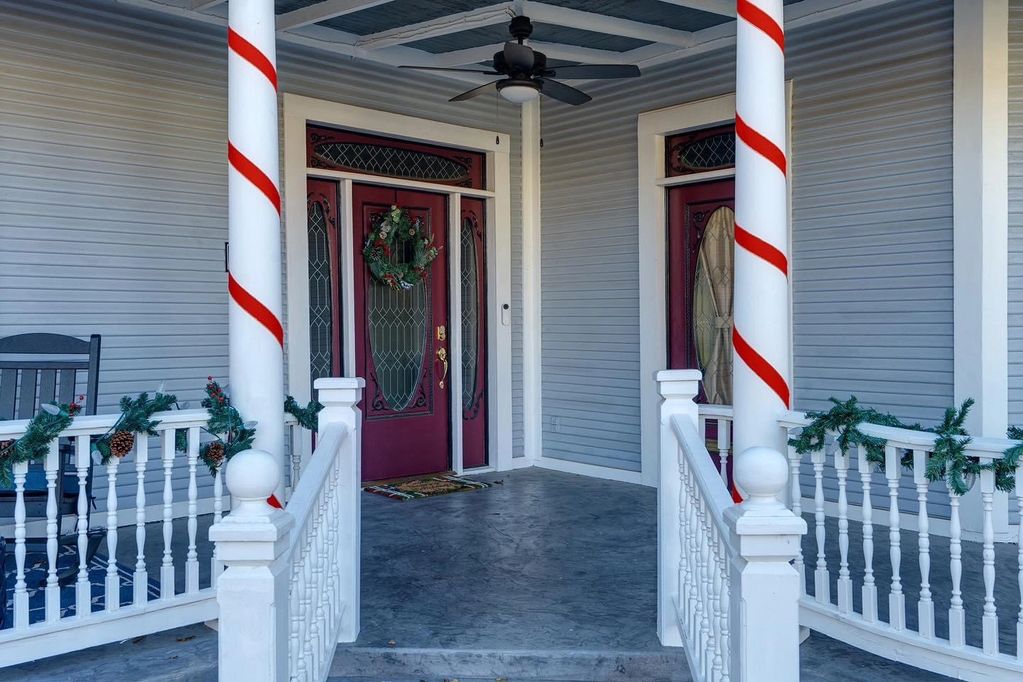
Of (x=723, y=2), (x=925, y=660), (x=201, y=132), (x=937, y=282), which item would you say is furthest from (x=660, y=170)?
(x=925, y=660)

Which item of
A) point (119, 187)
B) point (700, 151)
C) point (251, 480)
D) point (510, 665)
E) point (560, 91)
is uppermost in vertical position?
point (560, 91)

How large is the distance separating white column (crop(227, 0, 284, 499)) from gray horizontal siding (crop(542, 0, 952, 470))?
3.26 m

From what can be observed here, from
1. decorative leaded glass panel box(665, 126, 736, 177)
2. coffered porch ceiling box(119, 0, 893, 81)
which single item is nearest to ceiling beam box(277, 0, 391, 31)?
coffered porch ceiling box(119, 0, 893, 81)

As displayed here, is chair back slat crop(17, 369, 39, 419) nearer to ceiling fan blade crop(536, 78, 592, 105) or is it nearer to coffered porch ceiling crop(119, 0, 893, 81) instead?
coffered porch ceiling crop(119, 0, 893, 81)

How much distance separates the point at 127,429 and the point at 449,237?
3.60 m

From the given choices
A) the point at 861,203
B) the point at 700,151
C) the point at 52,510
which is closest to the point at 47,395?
the point at 52,510

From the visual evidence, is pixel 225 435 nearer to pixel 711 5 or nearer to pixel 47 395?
pixel 47 395

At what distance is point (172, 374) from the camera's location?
5070 mm

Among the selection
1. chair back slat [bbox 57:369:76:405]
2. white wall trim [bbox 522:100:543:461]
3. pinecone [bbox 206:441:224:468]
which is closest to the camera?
pinecone [bbox 206:441:224:468]

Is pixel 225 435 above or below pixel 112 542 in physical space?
above

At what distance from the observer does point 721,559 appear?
2.28 metres

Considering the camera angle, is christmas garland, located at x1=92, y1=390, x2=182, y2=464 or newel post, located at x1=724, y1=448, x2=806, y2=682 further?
christmas garland, located at x1=92, y1=390, x2=182, y2=464

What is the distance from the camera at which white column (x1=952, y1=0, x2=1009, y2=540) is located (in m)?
4.46

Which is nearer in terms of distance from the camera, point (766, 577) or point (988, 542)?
point (766, 577)
